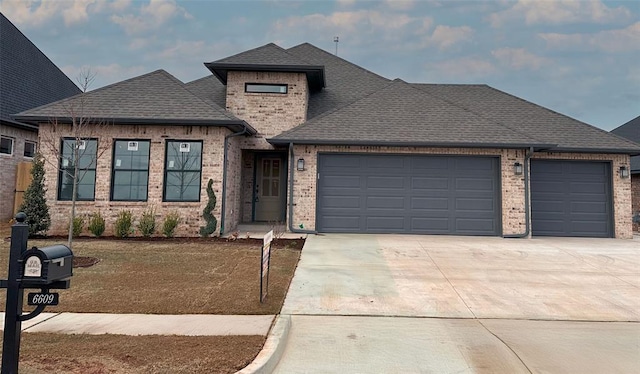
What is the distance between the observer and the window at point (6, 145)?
1345 cm

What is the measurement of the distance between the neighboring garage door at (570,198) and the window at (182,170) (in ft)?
36.8

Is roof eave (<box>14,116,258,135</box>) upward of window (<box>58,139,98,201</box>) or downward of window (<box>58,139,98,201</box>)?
upward

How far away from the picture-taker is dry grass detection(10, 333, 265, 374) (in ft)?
10.2

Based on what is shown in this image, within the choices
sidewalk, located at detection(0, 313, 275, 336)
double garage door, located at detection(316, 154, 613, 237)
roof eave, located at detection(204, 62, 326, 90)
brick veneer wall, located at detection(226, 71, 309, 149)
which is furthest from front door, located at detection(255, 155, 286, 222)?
sidewalk, located at detection(0, 313, 275, 336)

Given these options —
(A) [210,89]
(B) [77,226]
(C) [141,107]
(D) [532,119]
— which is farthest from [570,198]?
(B) [77,226]

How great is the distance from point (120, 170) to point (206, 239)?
3565 mm

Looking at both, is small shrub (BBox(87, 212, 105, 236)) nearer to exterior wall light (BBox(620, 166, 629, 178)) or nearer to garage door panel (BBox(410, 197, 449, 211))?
garage door panel (BBox(410, 197, 449, 211))

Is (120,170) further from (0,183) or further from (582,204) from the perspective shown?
(582,204)

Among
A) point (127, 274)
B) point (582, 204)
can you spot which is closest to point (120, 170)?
point (127, 274)

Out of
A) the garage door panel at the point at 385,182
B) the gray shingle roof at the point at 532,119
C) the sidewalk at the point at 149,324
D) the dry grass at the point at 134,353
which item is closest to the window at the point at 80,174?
the sidewalk at the point at 149,324

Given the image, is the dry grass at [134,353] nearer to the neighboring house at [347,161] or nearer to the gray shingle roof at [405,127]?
the neighboring house at [347,161]

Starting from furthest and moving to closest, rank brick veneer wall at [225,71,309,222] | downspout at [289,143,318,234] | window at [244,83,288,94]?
window at [244,83,288,94] < brick veneer wall at [225,71,309,222] < downspout at [289,143,318,234]

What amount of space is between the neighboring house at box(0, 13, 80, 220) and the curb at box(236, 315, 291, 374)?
14434 mm

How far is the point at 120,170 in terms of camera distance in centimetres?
1059
